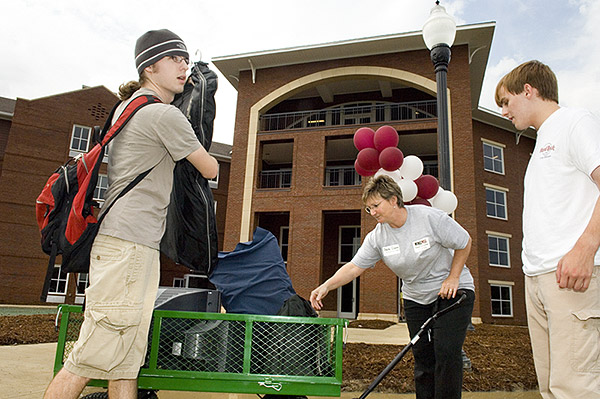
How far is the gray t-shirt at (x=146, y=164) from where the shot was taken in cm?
192

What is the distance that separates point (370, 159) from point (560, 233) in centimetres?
470

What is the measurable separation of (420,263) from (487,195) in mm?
23222

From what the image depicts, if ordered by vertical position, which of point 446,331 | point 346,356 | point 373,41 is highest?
point 373,41

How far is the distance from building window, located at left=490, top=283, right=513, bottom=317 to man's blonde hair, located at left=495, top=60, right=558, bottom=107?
23.2 metres

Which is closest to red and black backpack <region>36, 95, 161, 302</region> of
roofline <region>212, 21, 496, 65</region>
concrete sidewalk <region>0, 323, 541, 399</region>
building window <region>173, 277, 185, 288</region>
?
concrete sidewalk <region>0, 323, 541, 399</region>

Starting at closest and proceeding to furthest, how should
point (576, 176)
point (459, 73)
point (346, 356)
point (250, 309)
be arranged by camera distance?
point (576, 176), point (250, 309), point (346, 356), point (459, 73)

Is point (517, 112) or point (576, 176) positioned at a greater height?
point (517, 112)

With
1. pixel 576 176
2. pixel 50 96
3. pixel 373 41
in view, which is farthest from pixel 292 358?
pixel 50 96

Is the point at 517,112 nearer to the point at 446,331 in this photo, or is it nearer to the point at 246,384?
the point at 446,331

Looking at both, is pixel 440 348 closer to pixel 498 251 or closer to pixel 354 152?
pixel 354 152

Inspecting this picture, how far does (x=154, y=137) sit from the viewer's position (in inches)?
79.3

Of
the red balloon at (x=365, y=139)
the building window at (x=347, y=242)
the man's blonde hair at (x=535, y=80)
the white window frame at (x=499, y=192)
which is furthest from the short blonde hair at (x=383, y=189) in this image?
the white window frame at (x=499, y=192)

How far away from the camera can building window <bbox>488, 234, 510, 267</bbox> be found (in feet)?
77.0

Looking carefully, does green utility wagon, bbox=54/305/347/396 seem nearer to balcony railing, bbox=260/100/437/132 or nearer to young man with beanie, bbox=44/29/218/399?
young man with beanie, bbox=44/29/218/399
